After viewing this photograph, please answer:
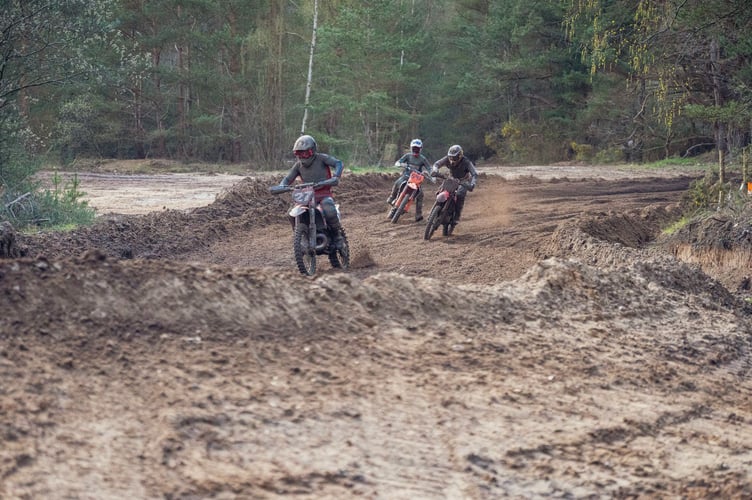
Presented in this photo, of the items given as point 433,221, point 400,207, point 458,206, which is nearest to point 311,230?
point 433,221

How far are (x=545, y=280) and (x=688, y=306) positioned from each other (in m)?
1.65

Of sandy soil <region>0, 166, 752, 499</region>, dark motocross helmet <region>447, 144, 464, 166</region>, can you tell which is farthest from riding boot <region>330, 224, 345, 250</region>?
A: dark motocross helmet <region>447, 144, 464, 166</region>

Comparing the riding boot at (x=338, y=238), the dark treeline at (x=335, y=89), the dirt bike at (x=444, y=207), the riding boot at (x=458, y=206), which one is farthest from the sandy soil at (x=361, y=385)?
the dark treeline at (x=335, y=89)

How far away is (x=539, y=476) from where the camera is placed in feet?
17.4

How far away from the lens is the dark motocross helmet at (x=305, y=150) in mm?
12008

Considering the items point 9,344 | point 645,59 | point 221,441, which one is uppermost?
point 645,59

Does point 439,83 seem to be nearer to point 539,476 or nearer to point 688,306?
point 688,306

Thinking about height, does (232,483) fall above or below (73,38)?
below

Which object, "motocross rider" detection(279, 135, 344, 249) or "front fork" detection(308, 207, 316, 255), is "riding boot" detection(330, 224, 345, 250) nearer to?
"motocross rider" detection(279, 135, 344, 249)

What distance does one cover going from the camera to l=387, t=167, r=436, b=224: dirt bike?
58.5 ft

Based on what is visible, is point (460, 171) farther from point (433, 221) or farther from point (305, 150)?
point (305, 150)

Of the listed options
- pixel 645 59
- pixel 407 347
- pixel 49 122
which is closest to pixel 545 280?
pixel 407 347

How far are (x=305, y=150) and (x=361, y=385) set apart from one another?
21.0 ft

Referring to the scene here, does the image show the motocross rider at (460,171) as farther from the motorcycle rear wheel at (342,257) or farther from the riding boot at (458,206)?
the motorcycle rear wheel at (342,257)
